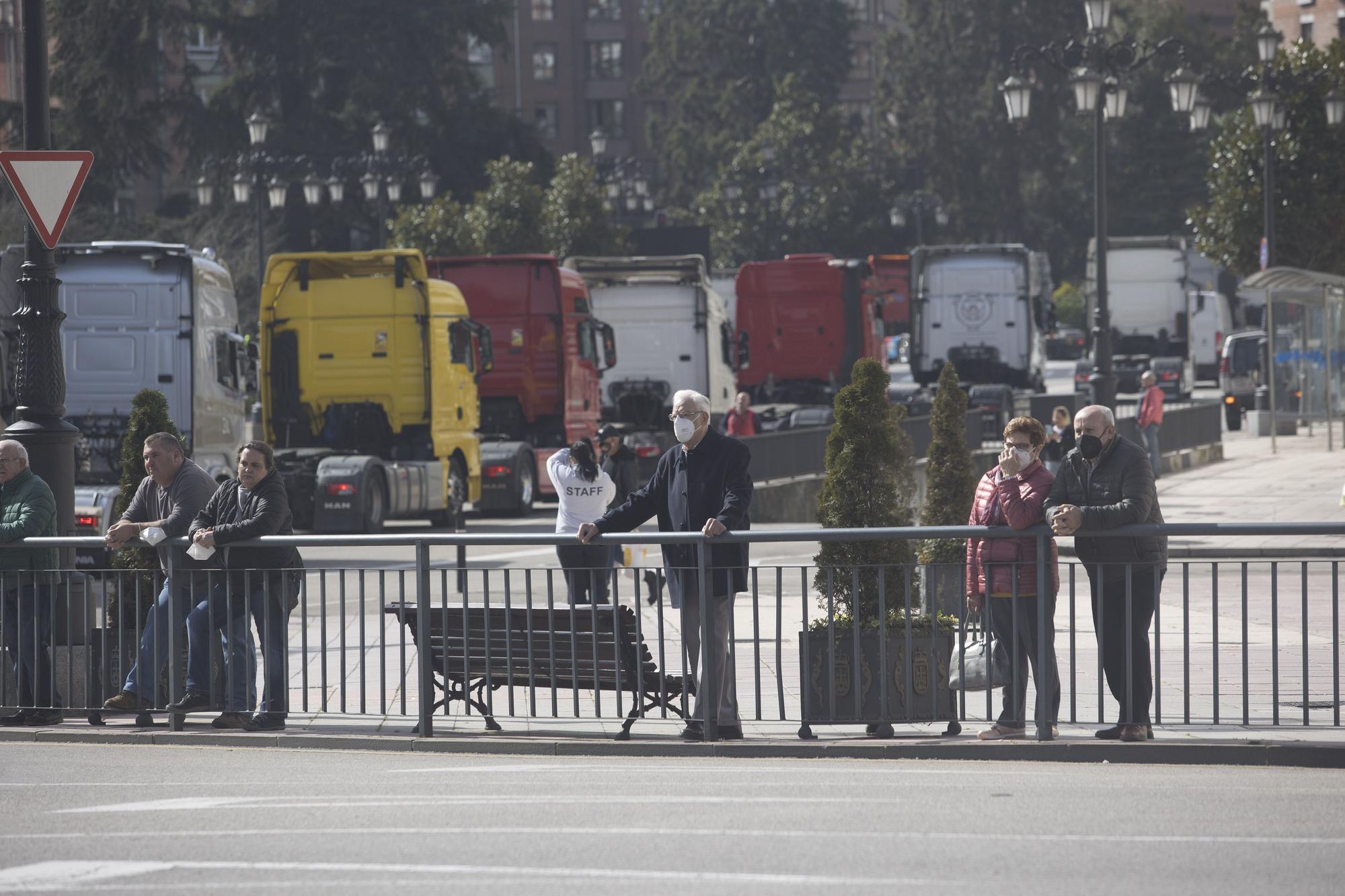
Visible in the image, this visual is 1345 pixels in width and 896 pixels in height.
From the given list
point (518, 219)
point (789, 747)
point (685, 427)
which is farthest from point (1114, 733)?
point (518, 219)

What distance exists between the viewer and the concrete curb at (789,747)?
946 centimetres

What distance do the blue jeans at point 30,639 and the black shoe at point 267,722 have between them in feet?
4.20

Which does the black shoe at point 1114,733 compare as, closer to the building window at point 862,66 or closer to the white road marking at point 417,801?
the white road marking at point 417,801

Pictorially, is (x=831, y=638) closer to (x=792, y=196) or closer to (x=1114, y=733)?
(x=1114, y=733)

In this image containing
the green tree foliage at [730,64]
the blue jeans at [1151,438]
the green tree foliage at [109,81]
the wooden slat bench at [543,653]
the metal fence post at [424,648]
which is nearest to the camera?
the wooden slat bench at [543,653]

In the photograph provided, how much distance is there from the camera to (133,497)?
12.2m

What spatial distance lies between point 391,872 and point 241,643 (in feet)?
14.3

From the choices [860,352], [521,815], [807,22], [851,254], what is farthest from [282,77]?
[521,815]

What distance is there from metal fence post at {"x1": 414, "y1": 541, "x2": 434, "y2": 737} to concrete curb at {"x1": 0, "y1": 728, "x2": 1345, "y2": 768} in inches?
4.6

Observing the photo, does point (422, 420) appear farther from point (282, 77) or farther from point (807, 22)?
point (807, 22)

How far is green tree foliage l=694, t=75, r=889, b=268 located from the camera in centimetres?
8131

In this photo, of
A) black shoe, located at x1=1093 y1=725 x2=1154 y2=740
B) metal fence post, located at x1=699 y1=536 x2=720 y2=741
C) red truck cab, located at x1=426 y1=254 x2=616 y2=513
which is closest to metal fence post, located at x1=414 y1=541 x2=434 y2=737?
metal fence post, located at x1=699 y1=536 x2=720 y2=741

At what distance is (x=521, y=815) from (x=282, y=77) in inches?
2116

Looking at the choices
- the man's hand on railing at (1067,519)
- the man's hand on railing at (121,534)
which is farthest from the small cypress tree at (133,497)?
the man's hand on railing at (1067,519)
